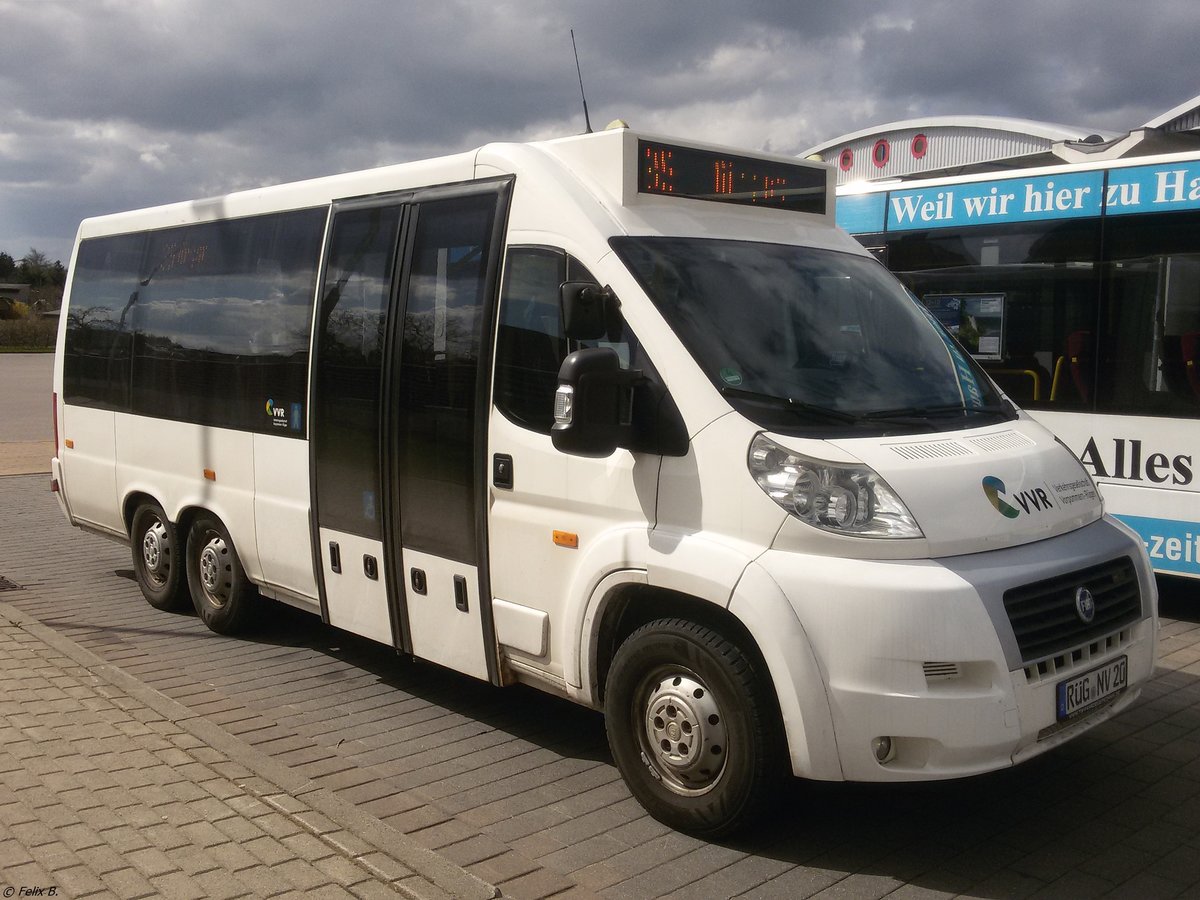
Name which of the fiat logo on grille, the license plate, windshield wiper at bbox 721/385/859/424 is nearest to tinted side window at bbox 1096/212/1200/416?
the license plate

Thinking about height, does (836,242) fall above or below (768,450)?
above

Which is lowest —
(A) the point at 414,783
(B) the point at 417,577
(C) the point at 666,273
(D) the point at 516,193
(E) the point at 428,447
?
(A) the point at 414,783

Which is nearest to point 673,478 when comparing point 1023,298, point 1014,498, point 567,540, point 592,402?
point 592,402

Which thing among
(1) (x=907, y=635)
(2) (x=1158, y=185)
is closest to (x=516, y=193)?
(1) (x=907, y=635)

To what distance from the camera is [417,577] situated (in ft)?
18.5

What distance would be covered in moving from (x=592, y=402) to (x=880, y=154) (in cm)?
2926

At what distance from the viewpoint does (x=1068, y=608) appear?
415 cm

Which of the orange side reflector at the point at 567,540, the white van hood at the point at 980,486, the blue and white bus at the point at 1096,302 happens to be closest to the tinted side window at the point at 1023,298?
the blue and white bus at the point at 1096,302

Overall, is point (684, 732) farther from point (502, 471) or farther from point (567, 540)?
point (502, 471)

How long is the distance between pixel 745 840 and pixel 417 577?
208 centimetres

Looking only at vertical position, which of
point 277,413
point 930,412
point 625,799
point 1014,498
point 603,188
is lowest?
point 625,799

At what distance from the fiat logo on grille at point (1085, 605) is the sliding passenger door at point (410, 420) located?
2418 millimetres

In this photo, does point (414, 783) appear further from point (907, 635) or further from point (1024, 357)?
point (1024, 357)

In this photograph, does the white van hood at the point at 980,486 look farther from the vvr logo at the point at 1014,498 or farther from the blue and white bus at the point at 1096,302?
the blue and white bus at the point at 1096,302
